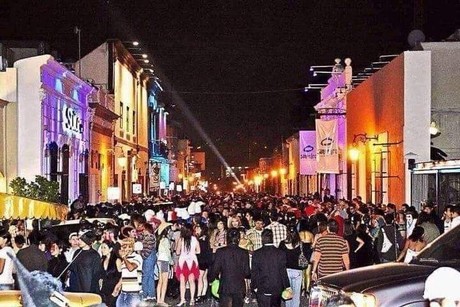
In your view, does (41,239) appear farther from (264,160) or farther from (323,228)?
(264,160)

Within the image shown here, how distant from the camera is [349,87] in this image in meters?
45.8

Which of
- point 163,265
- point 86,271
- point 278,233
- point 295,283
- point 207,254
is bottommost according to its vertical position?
point 295,283

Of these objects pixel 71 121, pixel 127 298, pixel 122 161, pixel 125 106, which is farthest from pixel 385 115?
pixel 125 106

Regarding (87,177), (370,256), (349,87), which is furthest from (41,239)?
(349,87)

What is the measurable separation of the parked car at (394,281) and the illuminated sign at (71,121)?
27345mm

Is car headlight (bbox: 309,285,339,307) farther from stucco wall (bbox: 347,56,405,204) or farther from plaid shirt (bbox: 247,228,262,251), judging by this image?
stucco wall (bbox: 347,56,405,204)

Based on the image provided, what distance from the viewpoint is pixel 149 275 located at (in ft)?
58.4

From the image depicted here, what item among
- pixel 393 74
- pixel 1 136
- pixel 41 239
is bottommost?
pixel 41 239

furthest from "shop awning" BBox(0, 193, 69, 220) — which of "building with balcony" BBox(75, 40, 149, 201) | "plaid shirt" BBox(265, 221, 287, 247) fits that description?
"building with balcony" BBox(75, 40, 149, 201)

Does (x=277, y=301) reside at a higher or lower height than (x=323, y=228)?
lower

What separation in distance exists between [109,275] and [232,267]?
190cm

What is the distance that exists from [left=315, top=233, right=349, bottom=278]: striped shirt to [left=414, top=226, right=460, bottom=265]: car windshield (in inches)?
192

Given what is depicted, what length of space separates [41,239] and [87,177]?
26661mm

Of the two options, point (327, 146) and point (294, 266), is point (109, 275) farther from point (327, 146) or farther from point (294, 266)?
point (327, 146)
